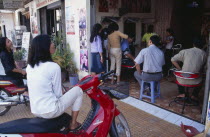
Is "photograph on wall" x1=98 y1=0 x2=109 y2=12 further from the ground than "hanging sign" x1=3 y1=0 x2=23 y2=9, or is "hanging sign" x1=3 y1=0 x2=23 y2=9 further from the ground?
"hanging sign" x1=3 y1=0 x2=23 y2=9

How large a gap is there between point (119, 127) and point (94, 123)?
399 millimetres

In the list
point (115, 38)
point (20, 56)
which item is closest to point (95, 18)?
point (115, 38)

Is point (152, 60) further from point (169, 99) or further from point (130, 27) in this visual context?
point (130, 27)

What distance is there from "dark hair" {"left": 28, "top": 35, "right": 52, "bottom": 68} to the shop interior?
349 cm

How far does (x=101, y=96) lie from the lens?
97.7 inches

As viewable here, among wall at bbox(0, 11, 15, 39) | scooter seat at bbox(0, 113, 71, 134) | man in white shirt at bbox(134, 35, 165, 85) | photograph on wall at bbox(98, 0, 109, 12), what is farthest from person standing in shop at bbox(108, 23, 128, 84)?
wall at bbox(0, 11, 15, 39)

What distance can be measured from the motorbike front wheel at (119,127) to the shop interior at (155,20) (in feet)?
8.80

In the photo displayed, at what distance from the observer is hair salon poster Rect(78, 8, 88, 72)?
5.98 meters

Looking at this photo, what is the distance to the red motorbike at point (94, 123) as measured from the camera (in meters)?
2.18

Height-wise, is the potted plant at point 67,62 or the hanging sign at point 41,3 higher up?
the hanging sign at point 41,3

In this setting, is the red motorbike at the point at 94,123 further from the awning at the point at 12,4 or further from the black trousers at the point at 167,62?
the awning at the point at 12,4

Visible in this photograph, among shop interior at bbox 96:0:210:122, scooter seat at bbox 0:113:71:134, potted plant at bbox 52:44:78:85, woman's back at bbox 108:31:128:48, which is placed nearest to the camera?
scooter seat at bbox 0:113:71:134

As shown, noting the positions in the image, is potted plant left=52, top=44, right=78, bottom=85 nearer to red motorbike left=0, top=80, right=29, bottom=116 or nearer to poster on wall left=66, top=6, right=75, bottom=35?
poster on wall left=66, top=6, right=75, bottom=35

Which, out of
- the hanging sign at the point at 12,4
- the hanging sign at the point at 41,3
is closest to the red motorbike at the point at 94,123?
the hanging sign at the point at 41,3
